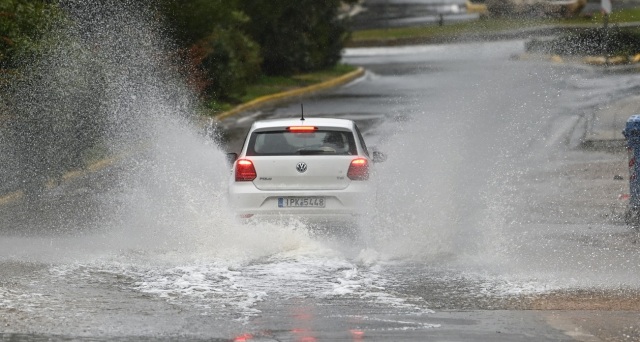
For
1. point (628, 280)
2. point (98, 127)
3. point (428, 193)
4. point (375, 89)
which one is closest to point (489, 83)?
point (375, 89)

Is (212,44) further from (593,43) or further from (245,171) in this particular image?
(245,171)

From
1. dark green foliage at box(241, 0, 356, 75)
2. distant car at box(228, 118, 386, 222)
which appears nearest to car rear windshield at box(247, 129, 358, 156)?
distant car at box(228, 118, 386, 222)

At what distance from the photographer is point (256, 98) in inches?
1411

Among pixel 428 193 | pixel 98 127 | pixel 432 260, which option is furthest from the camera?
pixel 98 127

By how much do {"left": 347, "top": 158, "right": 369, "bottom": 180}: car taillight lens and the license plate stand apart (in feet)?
1.33

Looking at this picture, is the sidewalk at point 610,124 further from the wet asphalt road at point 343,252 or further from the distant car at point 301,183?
the distant car at point 301,183

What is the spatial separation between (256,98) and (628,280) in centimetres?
2385

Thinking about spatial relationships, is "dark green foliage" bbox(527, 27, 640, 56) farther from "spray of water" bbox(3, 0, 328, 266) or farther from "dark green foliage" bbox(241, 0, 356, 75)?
"spray of water" bbox(3, 0, 328, 266)

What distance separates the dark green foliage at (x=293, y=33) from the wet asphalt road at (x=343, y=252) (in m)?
14.8

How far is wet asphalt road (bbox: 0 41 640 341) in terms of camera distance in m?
10.6

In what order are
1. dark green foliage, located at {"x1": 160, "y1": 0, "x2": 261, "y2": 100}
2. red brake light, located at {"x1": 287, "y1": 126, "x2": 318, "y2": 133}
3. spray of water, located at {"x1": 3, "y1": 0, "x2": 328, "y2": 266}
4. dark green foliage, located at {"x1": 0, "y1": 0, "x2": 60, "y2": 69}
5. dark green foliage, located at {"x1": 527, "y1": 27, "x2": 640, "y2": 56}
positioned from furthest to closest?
1. dark green foliage, located at {"x1": 527, "y1": 27, "x2": 640, "y2": 56}
2. dark green foliage, located at {"x1": 160, "y1": 0, "x2": 261, "y2": 100}
3. dark green foliage, located at {"x1": 0, "y1": 0, "x2": 60, "y2": 69}
4. spray of water, located at {"x1": 3, "y1": 0, "x2": 328, "y2": 266}
5. red brake light, located at {"x1": 287, "y1": 126, "x2": 318, "y2": 133}

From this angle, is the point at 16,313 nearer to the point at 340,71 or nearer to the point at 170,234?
the point at 170,234

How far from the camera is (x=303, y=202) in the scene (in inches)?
576

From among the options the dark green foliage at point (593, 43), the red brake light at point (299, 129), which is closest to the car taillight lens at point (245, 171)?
the red brake light at point (299, 129)
